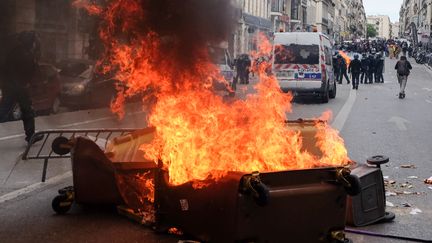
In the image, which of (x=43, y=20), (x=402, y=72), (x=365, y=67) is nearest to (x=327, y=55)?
(x=402, y=72)

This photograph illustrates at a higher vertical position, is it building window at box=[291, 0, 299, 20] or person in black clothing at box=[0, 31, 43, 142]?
building window at box=[291, 0, 299, 20]

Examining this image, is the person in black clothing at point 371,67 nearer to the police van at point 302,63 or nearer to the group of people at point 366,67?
the group of people at point 366,67

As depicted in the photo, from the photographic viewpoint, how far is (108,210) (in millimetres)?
5297

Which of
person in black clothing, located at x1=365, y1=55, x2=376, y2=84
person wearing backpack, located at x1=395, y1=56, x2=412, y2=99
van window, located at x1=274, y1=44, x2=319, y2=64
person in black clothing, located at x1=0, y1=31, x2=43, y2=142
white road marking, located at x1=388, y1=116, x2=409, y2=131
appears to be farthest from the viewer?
person in black clothing, located at x1=365, y1=55, x2=376, y2=84

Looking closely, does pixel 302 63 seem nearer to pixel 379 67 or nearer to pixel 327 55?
pixel 327 55

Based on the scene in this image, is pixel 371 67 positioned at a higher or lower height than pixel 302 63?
higher

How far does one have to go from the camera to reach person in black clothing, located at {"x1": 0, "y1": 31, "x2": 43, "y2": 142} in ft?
22.9

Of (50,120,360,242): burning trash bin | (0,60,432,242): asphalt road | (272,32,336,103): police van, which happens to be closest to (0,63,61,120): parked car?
(0,60,432,242): asphalt road

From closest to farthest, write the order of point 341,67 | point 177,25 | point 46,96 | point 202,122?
point 202,122
point 177,25
point 46,96
point 341,67

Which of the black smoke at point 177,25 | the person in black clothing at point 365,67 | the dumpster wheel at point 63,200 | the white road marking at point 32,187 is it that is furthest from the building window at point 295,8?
the dumpster wheel at point 63,200

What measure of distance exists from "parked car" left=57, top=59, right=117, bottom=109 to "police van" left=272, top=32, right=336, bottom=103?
6063 mm

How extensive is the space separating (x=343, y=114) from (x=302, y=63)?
12.6 ft

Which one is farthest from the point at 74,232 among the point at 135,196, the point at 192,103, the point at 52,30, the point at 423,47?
the point at 423,47

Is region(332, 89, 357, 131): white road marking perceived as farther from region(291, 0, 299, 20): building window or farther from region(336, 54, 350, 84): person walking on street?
region(291, 0, 299, 20): building window
